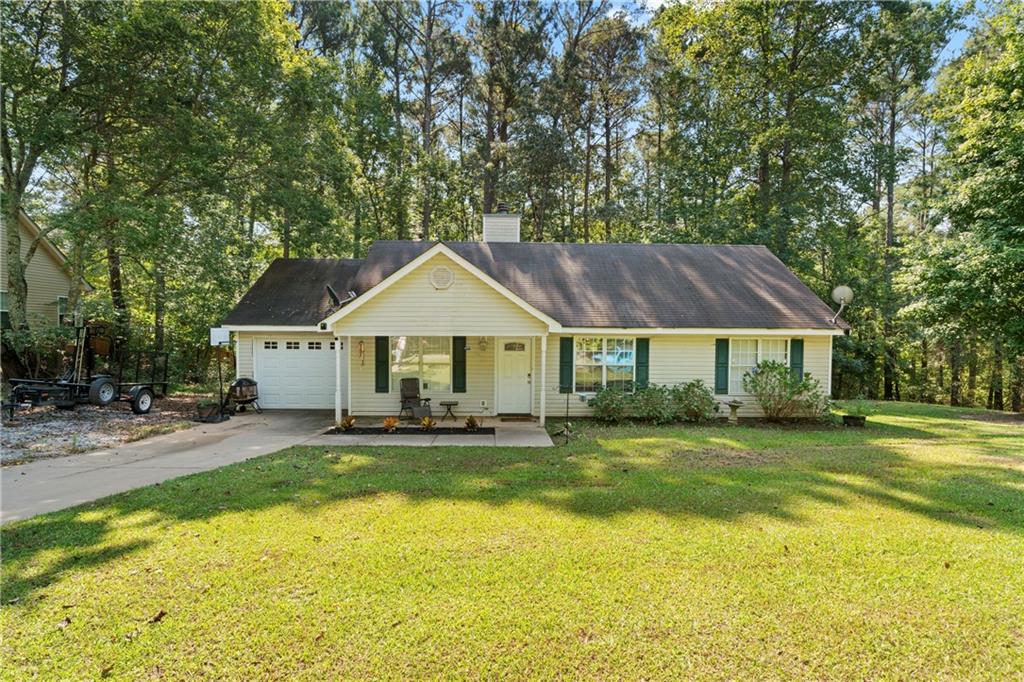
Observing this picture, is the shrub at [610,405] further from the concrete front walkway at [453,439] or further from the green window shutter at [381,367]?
the green window shutter at [381,367]

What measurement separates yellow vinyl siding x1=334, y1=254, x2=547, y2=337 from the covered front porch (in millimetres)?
1584

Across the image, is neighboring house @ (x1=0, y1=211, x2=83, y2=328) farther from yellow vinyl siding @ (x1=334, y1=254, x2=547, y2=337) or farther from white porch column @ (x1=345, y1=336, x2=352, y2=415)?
yellow vinyl siding @ (x1=334, y1=254, x2=547, y2=337)

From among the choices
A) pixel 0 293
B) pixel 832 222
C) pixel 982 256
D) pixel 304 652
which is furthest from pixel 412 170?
pixel 304 652

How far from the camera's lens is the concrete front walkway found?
955 cm

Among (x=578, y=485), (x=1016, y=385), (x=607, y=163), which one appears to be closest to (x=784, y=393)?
(x=578, y=485)

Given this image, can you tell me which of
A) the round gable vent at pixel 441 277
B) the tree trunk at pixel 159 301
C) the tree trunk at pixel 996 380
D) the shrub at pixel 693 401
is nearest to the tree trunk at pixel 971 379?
the tree trunk at pixel 996 380

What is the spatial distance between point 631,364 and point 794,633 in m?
9.49

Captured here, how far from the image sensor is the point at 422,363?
12.8 metres

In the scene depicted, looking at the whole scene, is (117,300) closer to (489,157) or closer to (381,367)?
(381,367)

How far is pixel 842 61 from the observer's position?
66.5ft

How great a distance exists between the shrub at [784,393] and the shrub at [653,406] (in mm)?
2307

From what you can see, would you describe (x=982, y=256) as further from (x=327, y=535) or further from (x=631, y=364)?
(x=327, y=535)

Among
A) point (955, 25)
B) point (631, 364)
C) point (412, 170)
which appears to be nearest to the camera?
point (631, 364)

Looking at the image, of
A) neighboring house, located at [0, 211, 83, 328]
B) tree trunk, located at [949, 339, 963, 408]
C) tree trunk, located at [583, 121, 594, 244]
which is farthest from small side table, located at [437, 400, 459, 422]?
tree trunk, located at [949, 339, 963, 408]
